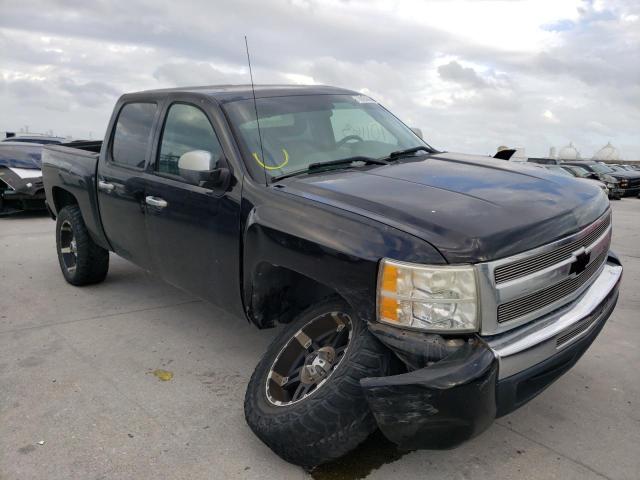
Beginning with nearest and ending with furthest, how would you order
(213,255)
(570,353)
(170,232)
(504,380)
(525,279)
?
(504,380) < (525,279) < (570,353) < (213,255) < (170,232)

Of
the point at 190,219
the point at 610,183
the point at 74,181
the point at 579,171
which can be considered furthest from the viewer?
the point at 579,171

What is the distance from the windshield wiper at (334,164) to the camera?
3187 millimetres

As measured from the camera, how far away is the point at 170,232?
145 inches

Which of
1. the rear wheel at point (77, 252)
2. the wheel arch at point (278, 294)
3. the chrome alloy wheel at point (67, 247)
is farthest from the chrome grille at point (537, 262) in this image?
the chrome alloy wheel at point (67, 247)

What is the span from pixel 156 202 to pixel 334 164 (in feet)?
4.18

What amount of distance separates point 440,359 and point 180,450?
56.2 inches

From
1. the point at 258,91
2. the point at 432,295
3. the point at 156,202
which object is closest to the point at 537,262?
the point at 432,295

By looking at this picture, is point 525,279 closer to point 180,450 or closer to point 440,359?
point 440,359

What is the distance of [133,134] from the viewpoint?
4.38 meters

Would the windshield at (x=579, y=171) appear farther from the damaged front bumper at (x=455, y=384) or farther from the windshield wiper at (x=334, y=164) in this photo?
the damaged front bumper at (x=455, y=384)

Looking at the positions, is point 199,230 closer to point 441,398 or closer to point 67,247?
point 441,398

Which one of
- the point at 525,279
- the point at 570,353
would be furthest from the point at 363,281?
the point at 570,353

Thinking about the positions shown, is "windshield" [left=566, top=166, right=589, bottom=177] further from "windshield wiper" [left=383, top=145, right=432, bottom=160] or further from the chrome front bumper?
the chrome front bumper

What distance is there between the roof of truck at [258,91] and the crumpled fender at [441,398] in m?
2.16
